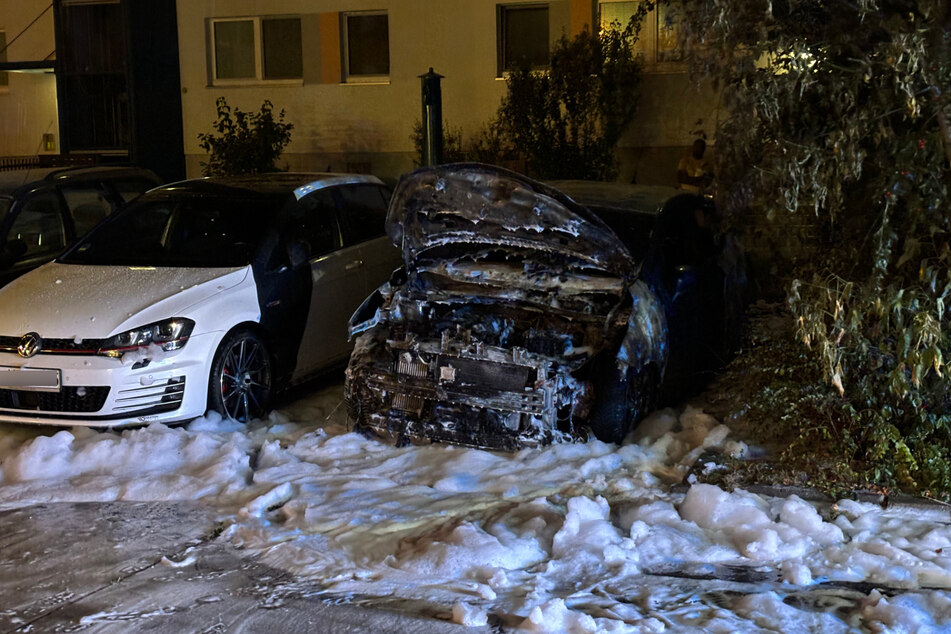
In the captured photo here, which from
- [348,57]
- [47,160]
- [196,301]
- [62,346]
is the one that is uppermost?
[348,57]

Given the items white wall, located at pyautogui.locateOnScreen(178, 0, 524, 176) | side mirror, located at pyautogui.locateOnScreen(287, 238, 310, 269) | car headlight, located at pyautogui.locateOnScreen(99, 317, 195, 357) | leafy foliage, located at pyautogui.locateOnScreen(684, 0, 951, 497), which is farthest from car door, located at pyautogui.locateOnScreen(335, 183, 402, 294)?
white wall, located at pyautogui.locateOnScreen(178, 0, 524, 176)

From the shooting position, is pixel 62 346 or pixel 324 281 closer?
pixel 62 346

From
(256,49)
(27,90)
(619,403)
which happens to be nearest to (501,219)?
(619,403)

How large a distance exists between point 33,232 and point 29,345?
2.83 meters

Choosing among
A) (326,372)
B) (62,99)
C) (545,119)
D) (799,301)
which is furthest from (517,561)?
(62,99)

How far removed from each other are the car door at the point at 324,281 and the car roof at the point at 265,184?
0.40 feet

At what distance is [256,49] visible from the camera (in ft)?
59.1

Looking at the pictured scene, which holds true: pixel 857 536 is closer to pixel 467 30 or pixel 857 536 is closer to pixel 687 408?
pixel 687 408

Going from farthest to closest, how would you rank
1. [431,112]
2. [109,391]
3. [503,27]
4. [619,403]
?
[503,27] < [431,112] < [109,391] < [619,403]

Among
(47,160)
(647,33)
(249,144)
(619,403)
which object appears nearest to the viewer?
(619,403)

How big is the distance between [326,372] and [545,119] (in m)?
7.83

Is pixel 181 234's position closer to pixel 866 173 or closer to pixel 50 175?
pixel 50 175

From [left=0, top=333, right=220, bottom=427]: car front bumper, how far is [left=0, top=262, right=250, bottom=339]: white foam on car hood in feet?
0.65

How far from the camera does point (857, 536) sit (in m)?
5.20
